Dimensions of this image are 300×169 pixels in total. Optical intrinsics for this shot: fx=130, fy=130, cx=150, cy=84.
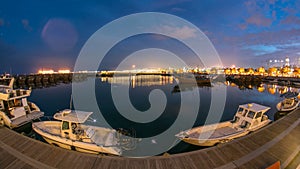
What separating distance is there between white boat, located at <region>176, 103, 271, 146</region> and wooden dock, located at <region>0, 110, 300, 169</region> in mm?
2662

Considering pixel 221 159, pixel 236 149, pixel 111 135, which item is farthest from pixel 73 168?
pixel 236 149

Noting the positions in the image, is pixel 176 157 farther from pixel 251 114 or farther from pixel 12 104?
pixel 12 104

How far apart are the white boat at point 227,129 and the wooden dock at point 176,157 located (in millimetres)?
2662

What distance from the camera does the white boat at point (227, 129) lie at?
9.26 meters

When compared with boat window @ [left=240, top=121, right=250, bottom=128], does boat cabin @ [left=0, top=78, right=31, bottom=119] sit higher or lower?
higher

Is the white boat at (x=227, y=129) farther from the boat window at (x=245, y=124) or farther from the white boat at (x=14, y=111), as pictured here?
the white boat at (x=14, y=111)

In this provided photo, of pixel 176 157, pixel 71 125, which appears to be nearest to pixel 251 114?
pixel 176 157

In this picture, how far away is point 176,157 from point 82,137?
6571 millimetres

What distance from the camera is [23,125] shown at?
13.3 metres

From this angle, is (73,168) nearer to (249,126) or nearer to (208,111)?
(249,126)

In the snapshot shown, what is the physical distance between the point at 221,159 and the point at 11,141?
10.5 meters

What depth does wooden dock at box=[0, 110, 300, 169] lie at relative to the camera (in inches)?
207

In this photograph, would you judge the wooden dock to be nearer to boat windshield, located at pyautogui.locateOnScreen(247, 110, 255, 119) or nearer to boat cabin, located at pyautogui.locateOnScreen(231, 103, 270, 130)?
boat cabin, located at pyautogui.locateOnScreen(231, 103, 270, 130)

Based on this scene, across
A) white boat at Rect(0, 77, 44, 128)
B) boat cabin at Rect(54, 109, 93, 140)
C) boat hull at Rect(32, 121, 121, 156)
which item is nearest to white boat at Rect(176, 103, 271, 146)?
boat hull at Rect(32, 121, 121, 156)
